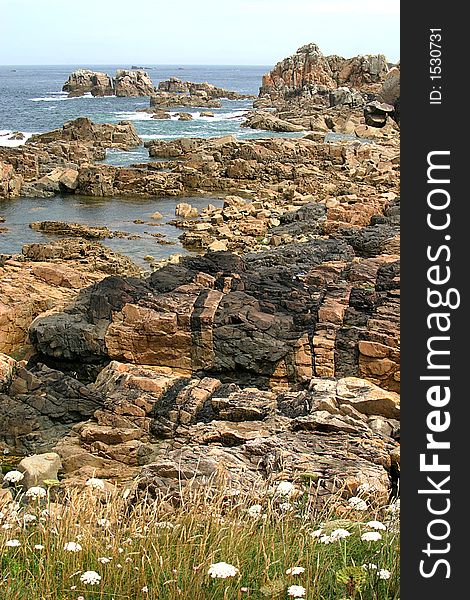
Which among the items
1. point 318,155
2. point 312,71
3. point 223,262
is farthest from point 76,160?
point 312,71

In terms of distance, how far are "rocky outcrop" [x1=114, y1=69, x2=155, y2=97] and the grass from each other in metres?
121

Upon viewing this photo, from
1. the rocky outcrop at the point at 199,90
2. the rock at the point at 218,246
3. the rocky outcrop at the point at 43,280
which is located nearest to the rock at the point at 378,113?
the rock at the point at 218,246

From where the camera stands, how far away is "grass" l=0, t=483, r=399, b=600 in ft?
12.0

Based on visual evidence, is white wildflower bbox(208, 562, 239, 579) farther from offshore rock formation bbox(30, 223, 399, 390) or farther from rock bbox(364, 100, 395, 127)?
rock bbox(364, 100, 395, 127)

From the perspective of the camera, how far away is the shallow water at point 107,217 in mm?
24906

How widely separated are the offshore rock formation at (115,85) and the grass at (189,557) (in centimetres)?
12119

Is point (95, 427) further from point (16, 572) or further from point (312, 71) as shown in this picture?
point (312, 71)

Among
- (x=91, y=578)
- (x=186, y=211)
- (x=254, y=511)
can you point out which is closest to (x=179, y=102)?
(x=186, y=211)

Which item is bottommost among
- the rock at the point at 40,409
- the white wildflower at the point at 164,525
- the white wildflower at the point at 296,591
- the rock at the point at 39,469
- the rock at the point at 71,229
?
the rock at the point at 40,409

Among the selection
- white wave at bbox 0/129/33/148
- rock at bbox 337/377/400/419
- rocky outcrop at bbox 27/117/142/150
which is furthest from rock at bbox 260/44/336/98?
rock at bbox 337/377/400/419

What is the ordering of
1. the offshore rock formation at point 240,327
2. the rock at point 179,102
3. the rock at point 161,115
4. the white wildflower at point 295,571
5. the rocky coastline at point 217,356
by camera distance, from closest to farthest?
the white wildflower at point 295,571 → the rocky coastline at point 217,356 → the offshore rock formation at point 240,327 → the rock at point 161,115 → the rock at point 179,102

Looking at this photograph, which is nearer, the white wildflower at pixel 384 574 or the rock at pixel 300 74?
the white wildflower at pixel 384 574

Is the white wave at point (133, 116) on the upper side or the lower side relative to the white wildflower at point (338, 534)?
upper

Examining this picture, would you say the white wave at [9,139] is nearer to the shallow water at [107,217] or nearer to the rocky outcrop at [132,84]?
the shallow water at [107,217]
